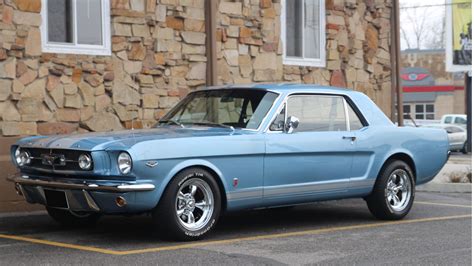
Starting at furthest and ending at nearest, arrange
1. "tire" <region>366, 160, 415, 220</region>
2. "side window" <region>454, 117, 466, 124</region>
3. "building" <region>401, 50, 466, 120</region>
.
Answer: "building" <region>401, 50, 466, 120</region>
"side window" <region>454, 117, 466, 124</region>
"tire" <region>366, 160, 415, 220</region>

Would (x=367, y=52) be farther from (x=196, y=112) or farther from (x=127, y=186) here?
(x=127, y=186)

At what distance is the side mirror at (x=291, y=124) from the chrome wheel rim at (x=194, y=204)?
3.90 ft

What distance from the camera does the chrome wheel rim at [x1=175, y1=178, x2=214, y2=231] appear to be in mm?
7844

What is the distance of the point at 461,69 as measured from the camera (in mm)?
28781

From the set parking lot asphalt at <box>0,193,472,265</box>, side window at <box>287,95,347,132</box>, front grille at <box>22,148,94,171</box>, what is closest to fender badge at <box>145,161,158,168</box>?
front grille at <box>22,148,94,171</box>

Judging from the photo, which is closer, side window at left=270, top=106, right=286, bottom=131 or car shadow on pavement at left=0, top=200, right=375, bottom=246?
car shadow on pavement at left=0, top=200, right=375, bottom=246

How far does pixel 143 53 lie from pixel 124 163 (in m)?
4.72

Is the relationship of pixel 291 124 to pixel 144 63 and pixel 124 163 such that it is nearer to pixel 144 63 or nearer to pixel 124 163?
pixel 124 163

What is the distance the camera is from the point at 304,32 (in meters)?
14.6

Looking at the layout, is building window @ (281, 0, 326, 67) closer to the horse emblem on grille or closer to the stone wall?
the stone wall

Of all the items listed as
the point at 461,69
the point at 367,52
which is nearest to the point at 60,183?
the point at 367,52

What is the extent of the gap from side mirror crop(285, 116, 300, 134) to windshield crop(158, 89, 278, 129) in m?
0.26

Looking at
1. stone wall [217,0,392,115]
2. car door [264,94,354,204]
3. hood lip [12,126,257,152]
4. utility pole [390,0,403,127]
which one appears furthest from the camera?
utility pole [390,0,403,127]

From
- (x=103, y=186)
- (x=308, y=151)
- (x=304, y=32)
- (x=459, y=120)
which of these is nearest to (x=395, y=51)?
(x=304, y=32)
